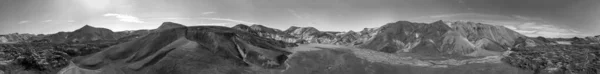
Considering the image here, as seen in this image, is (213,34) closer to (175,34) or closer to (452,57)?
(175,34)

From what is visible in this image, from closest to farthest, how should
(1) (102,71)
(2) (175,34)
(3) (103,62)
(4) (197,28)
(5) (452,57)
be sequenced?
1. (1) (102,71)
2. (3) (103,62)
3. (2) (175,34)
4. (4) (197,28)
5. (5) (452,57)

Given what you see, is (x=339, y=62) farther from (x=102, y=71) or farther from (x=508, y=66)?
(x=102, y=71)

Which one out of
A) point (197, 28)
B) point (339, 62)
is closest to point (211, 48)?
point (197, 28)

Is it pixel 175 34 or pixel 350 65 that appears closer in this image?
pixel 350 65

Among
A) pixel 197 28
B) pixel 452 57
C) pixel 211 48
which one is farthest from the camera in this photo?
pixel 452 57

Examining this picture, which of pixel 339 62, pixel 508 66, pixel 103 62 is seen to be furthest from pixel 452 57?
pixel 103 62

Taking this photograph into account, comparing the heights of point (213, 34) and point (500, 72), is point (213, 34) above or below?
above
